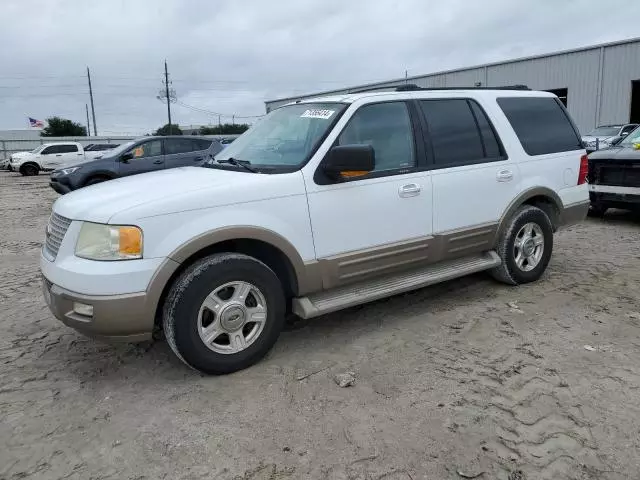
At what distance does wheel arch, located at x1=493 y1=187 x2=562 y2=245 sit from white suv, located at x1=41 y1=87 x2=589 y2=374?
3 centimetres

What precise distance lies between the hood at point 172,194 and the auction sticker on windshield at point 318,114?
25.8 inches

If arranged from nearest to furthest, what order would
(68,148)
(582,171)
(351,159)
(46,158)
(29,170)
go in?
(351,159)
(582,171)
(29,170)
(46,158)
(68,148)

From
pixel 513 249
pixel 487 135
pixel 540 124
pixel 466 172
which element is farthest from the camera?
pixel 540 124

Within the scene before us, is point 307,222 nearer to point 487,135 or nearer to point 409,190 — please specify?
point 409,190

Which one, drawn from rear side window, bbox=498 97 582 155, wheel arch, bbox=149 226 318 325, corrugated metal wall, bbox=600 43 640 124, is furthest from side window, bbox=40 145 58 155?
corrugated metal wall, bbox=600 43 640 124

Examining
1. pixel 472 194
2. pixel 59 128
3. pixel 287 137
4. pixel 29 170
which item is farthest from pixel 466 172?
pixel 59 128

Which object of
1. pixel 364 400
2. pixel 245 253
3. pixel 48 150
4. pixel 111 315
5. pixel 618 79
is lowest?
pixel 364 400

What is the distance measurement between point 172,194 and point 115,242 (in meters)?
0.47

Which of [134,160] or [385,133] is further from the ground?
[385,133]

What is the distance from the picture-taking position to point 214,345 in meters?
3.50

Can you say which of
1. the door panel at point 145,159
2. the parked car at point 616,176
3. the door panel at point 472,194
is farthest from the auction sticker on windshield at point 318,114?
Answer: the door panel at point 145,159

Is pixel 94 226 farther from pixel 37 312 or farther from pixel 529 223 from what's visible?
pixel 529 223

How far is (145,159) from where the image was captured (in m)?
13.3

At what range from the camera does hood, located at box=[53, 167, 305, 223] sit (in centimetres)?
329
